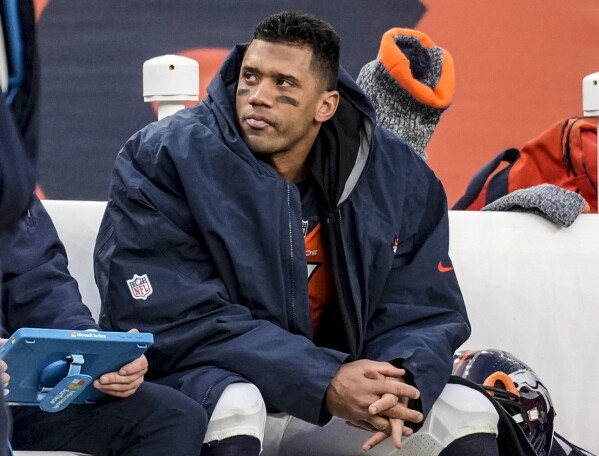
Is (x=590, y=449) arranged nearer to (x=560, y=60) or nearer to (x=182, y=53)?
(x=560, y=60)

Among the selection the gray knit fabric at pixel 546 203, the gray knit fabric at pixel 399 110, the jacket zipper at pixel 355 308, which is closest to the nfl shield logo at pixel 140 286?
the jacket zipper at pixel 355 308

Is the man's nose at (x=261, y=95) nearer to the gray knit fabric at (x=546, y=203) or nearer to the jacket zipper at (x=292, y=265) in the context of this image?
the jacket zipper at (x=292, y=265)

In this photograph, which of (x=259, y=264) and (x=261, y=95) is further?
(x=261, y=95)

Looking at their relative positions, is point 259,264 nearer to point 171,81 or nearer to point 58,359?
point 58,359

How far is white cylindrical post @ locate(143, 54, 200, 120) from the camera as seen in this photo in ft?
11.4

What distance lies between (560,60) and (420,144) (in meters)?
0.88

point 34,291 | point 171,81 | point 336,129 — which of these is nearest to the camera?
point 34,291

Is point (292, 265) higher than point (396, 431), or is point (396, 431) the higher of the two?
point (292, 265)

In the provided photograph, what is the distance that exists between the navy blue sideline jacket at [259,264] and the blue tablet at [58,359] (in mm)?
329

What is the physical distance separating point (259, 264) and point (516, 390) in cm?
68

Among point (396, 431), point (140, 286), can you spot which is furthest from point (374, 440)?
point (140, 286)

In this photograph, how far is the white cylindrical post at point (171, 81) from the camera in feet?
11.4

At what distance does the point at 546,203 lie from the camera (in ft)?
11.7

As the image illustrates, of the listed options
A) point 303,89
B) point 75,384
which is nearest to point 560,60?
point 303,89
